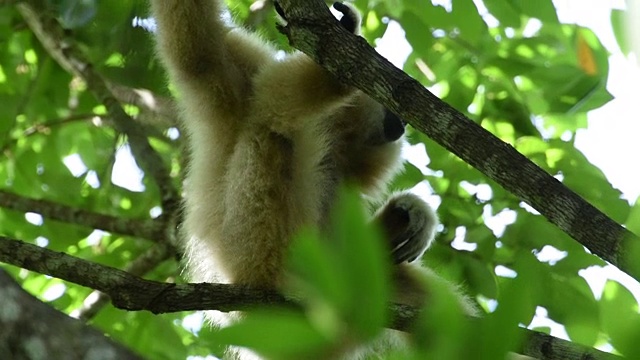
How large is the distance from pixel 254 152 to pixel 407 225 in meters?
0.89

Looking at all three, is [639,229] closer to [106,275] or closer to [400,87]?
[400,87]

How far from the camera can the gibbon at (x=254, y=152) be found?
3371 millimetres

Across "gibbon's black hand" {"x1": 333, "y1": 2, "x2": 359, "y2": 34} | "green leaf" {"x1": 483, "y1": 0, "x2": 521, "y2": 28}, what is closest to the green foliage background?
"green leaf" {"x1": 483, "y1": 0, "x2": 521, "y2": 28}

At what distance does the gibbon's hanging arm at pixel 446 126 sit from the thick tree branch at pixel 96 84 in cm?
214

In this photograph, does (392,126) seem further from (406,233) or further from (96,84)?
(96,84)

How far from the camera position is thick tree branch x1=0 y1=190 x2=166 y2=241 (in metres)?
4.58

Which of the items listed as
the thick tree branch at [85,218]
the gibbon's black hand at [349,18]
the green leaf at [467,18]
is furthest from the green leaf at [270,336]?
the thick tree branch at [85,218]

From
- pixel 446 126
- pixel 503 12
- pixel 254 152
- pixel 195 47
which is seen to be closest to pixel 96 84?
pixel 195 47

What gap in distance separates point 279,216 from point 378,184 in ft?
3.39

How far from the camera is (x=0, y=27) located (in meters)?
4.74

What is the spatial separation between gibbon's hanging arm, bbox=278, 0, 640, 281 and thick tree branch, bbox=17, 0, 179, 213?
2.14 meters

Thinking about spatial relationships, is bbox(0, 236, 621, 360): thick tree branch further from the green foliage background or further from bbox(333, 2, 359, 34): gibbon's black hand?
bbox(333, 2, 359, 34): gibbon's black hand

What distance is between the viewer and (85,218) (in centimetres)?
462

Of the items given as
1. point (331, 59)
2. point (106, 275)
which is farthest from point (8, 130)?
point (331, 59)
